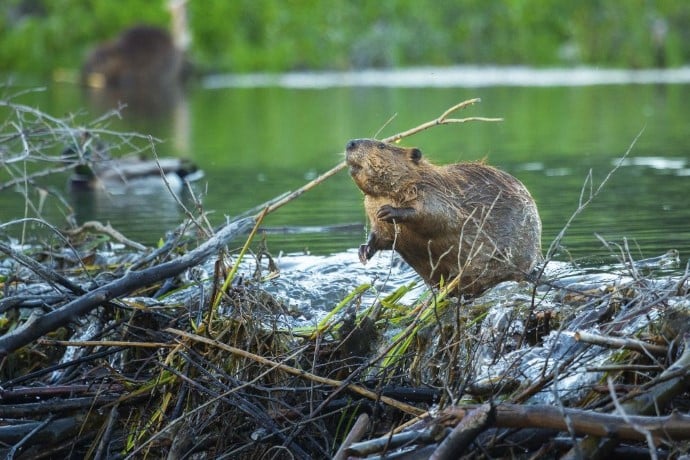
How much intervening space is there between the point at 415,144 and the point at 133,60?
1717 cm

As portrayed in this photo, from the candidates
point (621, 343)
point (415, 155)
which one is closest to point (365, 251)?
point (415, 155)

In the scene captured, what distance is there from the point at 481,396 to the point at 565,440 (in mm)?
487

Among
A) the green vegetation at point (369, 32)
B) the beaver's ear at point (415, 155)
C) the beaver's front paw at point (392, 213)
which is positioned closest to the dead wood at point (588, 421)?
the beaver's front paw at point (392, 213)

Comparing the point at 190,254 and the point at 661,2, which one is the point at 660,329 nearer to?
the point at 190,254

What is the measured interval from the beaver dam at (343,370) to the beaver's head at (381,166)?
0.48 metres

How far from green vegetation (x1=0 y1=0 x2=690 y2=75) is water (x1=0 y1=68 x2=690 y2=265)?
205 centimetres

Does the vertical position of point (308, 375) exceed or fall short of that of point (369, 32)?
it exceeds it

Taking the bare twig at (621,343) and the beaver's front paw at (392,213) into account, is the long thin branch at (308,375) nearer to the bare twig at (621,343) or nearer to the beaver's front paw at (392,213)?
the bare twig at (621,343)

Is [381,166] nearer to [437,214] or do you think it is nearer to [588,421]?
[437,214]

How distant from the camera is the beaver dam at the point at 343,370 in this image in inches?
141

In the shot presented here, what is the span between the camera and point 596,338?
355cm

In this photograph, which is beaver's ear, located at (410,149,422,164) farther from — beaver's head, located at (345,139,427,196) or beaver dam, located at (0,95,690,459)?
beaver dam, located at (0,95,690,459)

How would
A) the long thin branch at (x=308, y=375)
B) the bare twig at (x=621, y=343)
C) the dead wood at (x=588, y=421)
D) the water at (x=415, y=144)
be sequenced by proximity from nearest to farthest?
the dead wood at (x=588, y=421), the bare twig at (x=621, y=343), the long thin branch at (x=308, y=375), the water at (x=415, y=144)

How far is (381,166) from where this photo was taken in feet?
16.3
